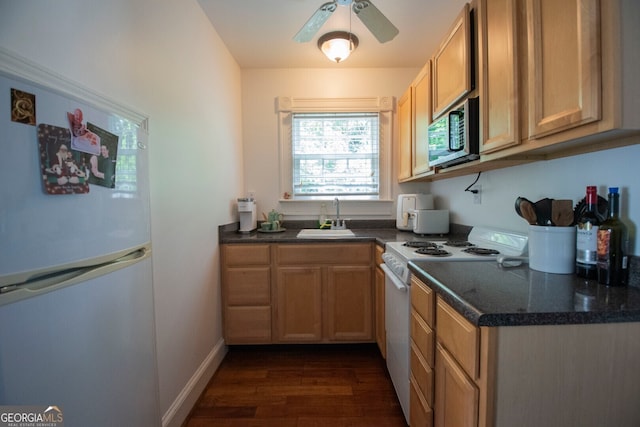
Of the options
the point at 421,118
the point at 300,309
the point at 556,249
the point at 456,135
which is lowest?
the point at 300,309

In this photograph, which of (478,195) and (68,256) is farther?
(478,195)

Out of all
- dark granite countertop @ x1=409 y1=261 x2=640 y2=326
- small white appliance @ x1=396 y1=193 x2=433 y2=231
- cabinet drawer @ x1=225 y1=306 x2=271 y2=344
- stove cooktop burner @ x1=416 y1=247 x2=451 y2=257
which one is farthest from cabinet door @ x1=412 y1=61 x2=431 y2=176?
cabinet drawer @ x1=225 y1=306 x2=271 y2=344

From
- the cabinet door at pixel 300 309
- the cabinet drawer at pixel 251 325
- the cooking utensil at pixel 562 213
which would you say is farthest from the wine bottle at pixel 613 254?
the cabinet drawer at pixel 251 325

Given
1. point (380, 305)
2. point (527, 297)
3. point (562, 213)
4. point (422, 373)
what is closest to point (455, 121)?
point (562, 213)

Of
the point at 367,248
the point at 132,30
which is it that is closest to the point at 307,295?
the point at 367,248

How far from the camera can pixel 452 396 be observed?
90 cm

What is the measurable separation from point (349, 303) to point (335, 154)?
1477 millimetres

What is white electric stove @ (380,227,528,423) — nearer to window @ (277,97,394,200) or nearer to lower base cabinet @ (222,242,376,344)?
lower base cabinet @ (222,242,376,344)

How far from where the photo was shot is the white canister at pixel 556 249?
103cm

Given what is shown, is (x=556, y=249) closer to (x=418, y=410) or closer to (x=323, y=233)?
(x=418, y=410)

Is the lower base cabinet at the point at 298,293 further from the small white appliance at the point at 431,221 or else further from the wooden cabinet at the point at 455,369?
the wooden cabinet at the point at 455,369

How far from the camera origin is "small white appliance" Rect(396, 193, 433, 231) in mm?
2338

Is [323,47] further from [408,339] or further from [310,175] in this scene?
[408,339]

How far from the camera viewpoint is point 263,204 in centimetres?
275
